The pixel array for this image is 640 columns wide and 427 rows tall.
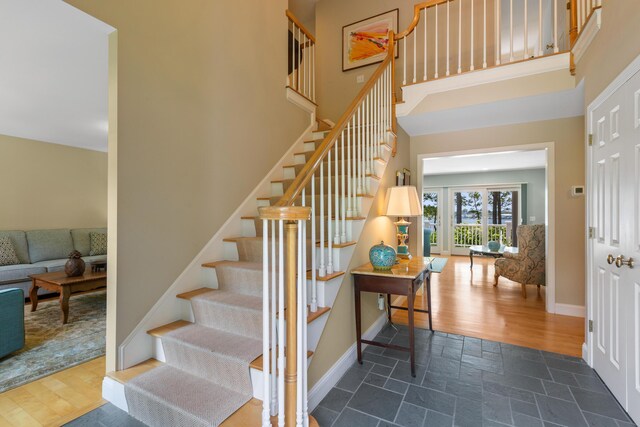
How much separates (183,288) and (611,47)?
3.43 metres

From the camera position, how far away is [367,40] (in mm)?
4602

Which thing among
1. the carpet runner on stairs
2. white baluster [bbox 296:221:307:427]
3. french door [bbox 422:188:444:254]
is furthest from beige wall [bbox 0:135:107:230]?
french door [bbox 422:188:444:254]

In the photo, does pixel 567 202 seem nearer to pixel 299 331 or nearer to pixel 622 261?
pixel 622 261

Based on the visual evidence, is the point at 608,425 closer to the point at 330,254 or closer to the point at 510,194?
the point at 330,254

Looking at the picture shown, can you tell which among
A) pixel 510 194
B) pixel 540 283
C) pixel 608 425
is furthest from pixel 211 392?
pixel 510 194

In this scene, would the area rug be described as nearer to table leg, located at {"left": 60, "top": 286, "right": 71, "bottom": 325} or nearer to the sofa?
table leg, located at {"left": 60, "top": 286, "right": 71, "bottom": 325}

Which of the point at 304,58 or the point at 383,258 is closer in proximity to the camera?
the point at 383,258

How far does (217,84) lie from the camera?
2637 mm

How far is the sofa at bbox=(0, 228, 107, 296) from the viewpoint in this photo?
4.02 m

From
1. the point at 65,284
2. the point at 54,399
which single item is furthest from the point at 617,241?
the point at 65,284

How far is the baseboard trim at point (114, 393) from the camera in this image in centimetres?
175

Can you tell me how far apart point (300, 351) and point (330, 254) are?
2.49 feet

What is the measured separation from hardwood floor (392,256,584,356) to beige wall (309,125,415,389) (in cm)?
90

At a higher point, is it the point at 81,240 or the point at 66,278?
the point at 81,240
